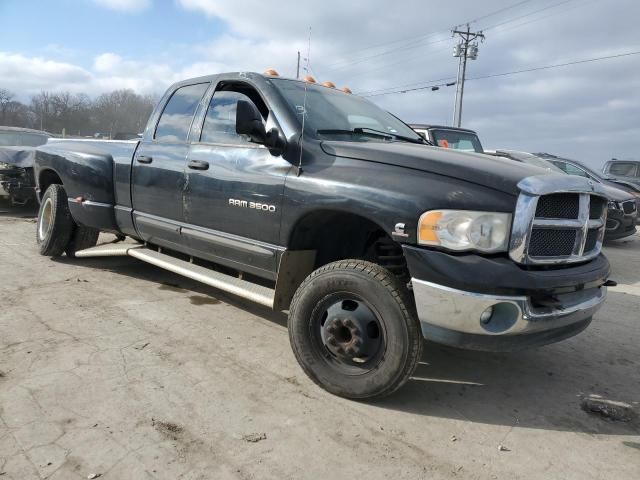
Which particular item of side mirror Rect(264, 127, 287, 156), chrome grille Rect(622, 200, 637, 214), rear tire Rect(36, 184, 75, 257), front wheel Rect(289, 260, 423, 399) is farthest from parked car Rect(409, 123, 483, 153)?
front wheel Rect(289, 260, 423, 399)

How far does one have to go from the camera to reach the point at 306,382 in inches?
122

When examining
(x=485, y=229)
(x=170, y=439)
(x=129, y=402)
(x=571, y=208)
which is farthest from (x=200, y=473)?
(x=571, y=208)

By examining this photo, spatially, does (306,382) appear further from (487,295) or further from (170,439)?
(487,295)

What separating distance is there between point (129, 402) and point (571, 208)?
2671 mm

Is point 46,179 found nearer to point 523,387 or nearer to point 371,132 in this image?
point 371,132

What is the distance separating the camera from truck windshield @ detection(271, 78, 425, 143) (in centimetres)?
345

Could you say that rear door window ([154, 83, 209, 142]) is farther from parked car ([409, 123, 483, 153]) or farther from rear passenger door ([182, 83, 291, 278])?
parked car ([409, 123, 483, 153])

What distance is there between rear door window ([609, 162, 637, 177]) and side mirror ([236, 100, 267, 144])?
1587cm

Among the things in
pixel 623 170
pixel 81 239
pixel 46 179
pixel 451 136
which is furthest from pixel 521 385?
pixel 623 170

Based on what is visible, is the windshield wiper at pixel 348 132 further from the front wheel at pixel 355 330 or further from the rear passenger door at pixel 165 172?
the rear passenger door at pixel 165 172

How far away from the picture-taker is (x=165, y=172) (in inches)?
166

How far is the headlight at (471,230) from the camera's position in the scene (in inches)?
98.0

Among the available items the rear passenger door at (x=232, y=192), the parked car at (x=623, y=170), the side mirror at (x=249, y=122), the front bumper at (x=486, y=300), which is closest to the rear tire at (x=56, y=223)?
the rear passenger door at (x=232, y=192)

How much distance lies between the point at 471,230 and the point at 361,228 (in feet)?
3.12
